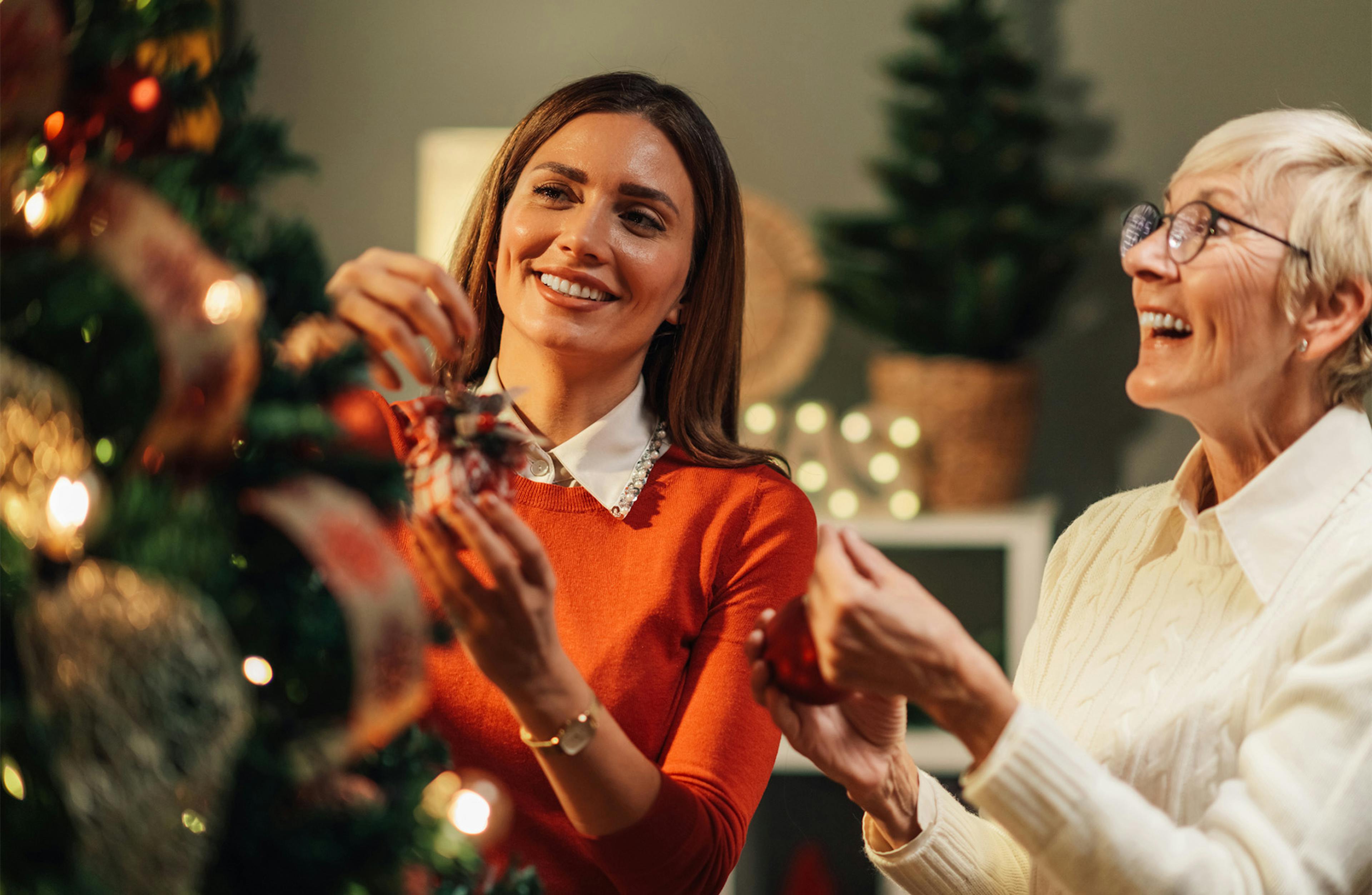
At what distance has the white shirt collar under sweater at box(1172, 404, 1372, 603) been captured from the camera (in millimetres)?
1060

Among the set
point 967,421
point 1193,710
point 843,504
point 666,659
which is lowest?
point 843,504

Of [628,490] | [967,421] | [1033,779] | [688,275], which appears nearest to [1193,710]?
[1033,779]

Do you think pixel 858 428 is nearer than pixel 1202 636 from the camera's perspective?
No

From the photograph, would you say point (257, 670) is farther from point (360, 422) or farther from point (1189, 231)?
point (1189, 231)

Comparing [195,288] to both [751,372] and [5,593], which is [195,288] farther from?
[751,372]

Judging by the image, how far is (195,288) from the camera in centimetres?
54

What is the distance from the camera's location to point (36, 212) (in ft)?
1.82

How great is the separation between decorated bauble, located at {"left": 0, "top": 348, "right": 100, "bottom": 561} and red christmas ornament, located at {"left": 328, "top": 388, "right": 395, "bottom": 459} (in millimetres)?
118

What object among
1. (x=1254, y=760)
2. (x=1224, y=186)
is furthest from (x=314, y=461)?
(x=1224, y=186)

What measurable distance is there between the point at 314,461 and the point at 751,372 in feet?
8.27

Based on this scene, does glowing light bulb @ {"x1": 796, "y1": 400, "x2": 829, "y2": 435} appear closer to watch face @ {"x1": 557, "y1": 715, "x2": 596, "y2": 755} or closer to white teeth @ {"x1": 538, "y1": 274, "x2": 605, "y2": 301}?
white teeth @ {"x1": 538, "y1": 274, "x2": 605, "y2": 301}

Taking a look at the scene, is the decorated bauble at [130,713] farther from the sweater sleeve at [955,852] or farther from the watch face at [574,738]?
the sweater sleeve at [955,852]

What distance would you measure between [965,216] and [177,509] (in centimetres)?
253

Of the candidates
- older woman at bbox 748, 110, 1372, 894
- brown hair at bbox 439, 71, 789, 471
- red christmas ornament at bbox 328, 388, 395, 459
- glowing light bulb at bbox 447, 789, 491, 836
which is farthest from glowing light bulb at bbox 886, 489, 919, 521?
red christmas ornament at bbox 328, 388, 395, 459
